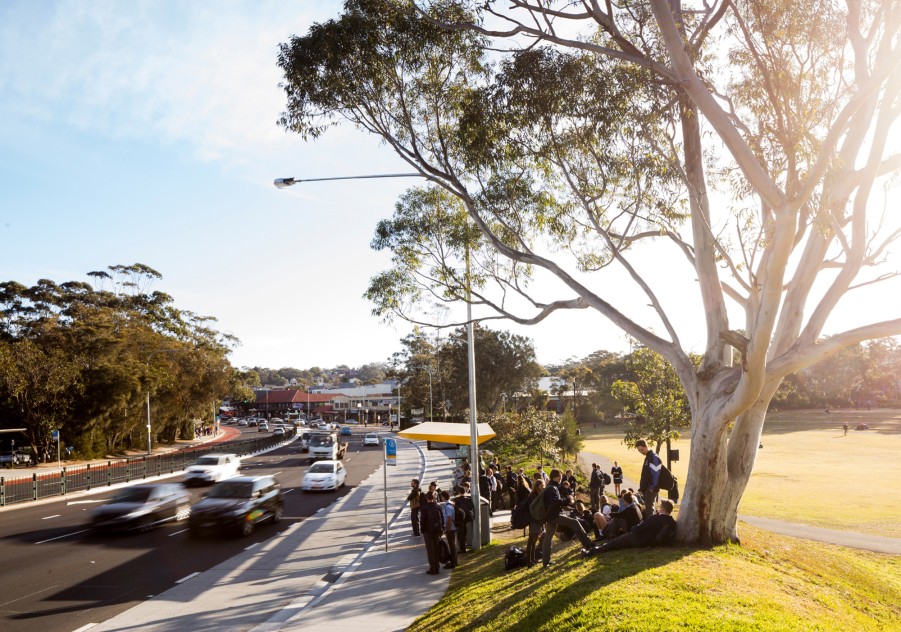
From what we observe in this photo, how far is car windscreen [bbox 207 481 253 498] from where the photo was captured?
18.5 m

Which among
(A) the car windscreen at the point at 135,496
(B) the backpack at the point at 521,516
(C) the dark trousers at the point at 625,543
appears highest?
(B) the backpack at the point at 521,516

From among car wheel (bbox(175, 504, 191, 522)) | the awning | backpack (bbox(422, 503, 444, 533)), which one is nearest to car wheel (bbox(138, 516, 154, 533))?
car wheel (bbox(175, 504, 191, 522))

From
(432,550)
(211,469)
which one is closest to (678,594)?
(432,550)

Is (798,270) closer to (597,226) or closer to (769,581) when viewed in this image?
(597,226)

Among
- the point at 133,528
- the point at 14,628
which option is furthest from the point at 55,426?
the point at 14,628

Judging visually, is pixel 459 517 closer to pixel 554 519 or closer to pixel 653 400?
pixel 554 519

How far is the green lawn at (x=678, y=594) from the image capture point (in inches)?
288

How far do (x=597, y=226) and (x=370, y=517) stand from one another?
44.9 feet

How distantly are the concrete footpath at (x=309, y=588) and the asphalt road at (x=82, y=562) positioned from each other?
25.1 inches

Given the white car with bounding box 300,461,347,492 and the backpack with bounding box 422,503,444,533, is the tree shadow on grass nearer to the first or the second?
the backpack with bounding box 422,503,444,533

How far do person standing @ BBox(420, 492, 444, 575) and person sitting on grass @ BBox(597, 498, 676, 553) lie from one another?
3.36 m

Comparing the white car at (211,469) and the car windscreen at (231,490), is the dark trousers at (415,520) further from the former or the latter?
the white car at (211,469)

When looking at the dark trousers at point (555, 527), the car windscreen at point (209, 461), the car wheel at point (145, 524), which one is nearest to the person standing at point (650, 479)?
the dark trousers at point (555, 527)

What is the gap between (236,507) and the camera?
17797mm
